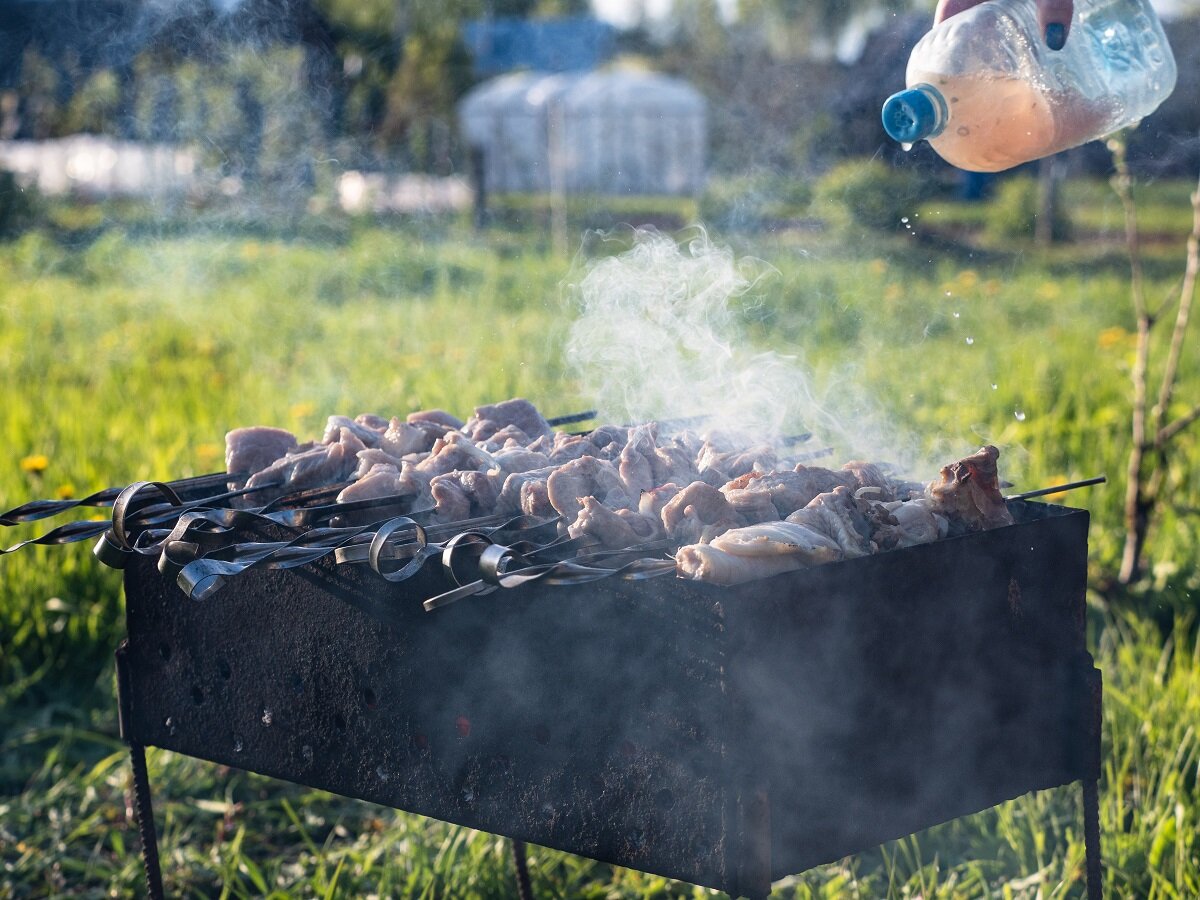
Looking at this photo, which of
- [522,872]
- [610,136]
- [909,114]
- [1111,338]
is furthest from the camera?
[610,136]

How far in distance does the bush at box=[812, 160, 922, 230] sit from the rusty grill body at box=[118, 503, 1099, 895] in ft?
28.6

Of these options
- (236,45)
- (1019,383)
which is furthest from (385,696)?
(236,45)

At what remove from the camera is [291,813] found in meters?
3.39

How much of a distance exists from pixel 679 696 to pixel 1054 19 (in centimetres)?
132

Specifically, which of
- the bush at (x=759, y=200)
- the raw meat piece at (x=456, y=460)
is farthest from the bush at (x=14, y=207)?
the raw meat piece at (x=456, y=460)

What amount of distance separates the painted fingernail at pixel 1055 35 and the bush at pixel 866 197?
8.38m

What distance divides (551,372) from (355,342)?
56.9 inches

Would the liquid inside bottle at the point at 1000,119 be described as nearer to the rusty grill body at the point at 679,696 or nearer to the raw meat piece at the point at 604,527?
the rusty grill body at the point at 679,696

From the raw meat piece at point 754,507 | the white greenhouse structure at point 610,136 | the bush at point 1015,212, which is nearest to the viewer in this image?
the raw meat piece at point 754,507

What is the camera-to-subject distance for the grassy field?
326 cm

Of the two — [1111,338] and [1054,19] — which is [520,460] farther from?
[1111,338]

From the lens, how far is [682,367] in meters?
3.34

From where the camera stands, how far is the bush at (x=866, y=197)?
36.6ft

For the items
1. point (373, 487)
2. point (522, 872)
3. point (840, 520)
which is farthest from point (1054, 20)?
point (522, 872)
